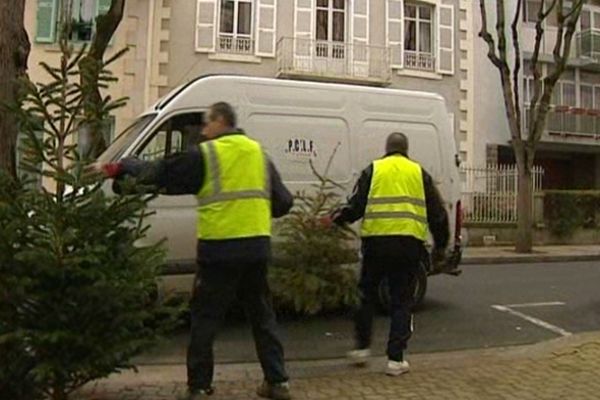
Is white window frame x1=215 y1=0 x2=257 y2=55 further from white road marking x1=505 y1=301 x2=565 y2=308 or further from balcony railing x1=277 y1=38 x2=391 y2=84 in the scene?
white road marking x1=505 y1=301 x2=565 y2=308

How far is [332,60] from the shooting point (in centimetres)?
1972

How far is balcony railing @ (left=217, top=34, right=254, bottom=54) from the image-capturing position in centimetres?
1903

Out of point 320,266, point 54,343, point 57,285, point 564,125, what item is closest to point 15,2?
point 57,285

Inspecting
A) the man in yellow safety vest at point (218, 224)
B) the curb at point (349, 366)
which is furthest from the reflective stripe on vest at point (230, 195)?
the curb at point (349, 366)

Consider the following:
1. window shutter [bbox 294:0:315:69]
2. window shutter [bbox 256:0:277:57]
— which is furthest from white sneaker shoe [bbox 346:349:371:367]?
window shutter [bbox 256:0:277:57]

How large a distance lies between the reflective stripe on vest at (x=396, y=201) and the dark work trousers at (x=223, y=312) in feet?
3.97

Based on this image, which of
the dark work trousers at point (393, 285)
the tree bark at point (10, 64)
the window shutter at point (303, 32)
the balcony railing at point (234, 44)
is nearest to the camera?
the tree bark at point (10, 64)

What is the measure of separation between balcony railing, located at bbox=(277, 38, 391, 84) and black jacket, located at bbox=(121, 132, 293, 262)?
49.2ft

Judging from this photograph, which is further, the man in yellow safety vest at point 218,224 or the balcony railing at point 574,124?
the balcony railing at point 574,124

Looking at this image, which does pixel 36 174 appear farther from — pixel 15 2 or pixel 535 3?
pixel 535 3

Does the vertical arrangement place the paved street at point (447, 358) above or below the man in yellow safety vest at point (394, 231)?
below

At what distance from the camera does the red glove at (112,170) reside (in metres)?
4.07

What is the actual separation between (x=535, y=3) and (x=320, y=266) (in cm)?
2209

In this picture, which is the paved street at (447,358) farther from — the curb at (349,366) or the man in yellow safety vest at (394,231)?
the man in yellow safety vest at (394,231)
